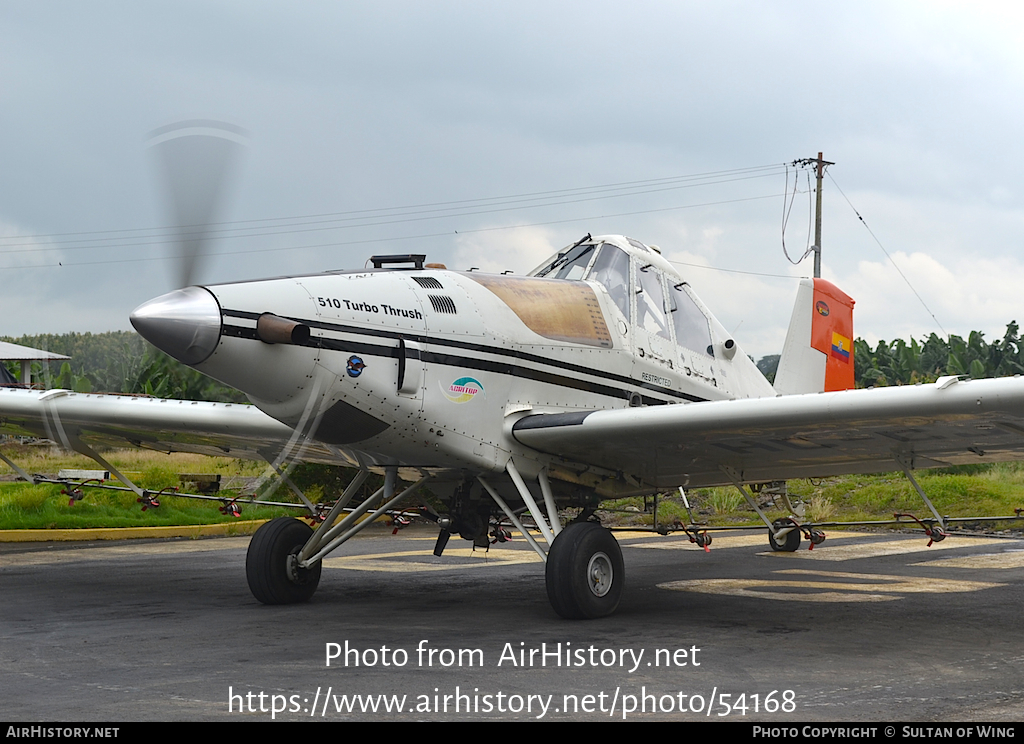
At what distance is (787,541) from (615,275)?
6.27 metres

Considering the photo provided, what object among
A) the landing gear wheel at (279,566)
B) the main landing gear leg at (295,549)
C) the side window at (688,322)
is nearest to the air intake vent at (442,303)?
the main landing gear leg at (295,549)

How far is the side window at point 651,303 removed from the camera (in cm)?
966

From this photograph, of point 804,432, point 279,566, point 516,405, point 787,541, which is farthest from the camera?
point 787,541

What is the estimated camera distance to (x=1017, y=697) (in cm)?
529

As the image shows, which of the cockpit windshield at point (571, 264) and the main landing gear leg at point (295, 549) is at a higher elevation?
the cockpit windshield at point (571, 264)

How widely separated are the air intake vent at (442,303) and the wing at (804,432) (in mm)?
1112

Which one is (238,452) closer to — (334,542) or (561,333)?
(334,542)

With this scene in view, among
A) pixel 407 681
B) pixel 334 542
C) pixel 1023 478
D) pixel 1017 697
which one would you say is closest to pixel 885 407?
pixel 1017 697

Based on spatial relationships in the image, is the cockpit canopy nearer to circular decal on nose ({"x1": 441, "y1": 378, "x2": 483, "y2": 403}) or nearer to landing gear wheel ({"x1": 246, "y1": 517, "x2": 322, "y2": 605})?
circular decal on nose ({"x1": 441, "y1": 378, "x2": 483, "y2": 403})

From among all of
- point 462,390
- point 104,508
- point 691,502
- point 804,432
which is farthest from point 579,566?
point 691,502

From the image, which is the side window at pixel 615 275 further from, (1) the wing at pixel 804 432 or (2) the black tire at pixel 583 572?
(2) the black tire at pixel 583 572

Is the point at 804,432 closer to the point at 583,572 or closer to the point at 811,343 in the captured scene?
the point at 583,572

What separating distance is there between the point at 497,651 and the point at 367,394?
2095mm

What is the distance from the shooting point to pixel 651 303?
9.78 metres
